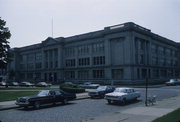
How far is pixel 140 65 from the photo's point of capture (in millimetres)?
63594

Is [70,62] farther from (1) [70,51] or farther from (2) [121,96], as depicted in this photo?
(2) [121,96]

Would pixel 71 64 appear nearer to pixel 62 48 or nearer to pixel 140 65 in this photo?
pixel 62 48

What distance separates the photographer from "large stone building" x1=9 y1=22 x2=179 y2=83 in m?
62.3

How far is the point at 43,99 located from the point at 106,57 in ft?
159

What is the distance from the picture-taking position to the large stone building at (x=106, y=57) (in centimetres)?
6234

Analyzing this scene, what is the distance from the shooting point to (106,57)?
66.4 m

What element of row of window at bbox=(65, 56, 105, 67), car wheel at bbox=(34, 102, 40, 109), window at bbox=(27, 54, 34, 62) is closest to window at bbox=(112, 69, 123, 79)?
row of window at bbox=(65, 56, 105, 67)

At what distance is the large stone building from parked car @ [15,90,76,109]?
40.6 metres

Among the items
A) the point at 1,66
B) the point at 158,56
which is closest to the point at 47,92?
the point at 1,66

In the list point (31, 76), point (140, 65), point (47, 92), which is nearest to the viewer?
Result: point (47, 92)

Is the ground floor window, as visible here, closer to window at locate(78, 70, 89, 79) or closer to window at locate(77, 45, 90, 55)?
window at locate(78, 70, 89, 79)

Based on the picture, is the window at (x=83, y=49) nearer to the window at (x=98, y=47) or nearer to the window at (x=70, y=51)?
the window at (x=98, y=47)

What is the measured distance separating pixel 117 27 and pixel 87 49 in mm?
14843

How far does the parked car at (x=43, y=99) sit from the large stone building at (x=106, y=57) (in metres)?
40.6
